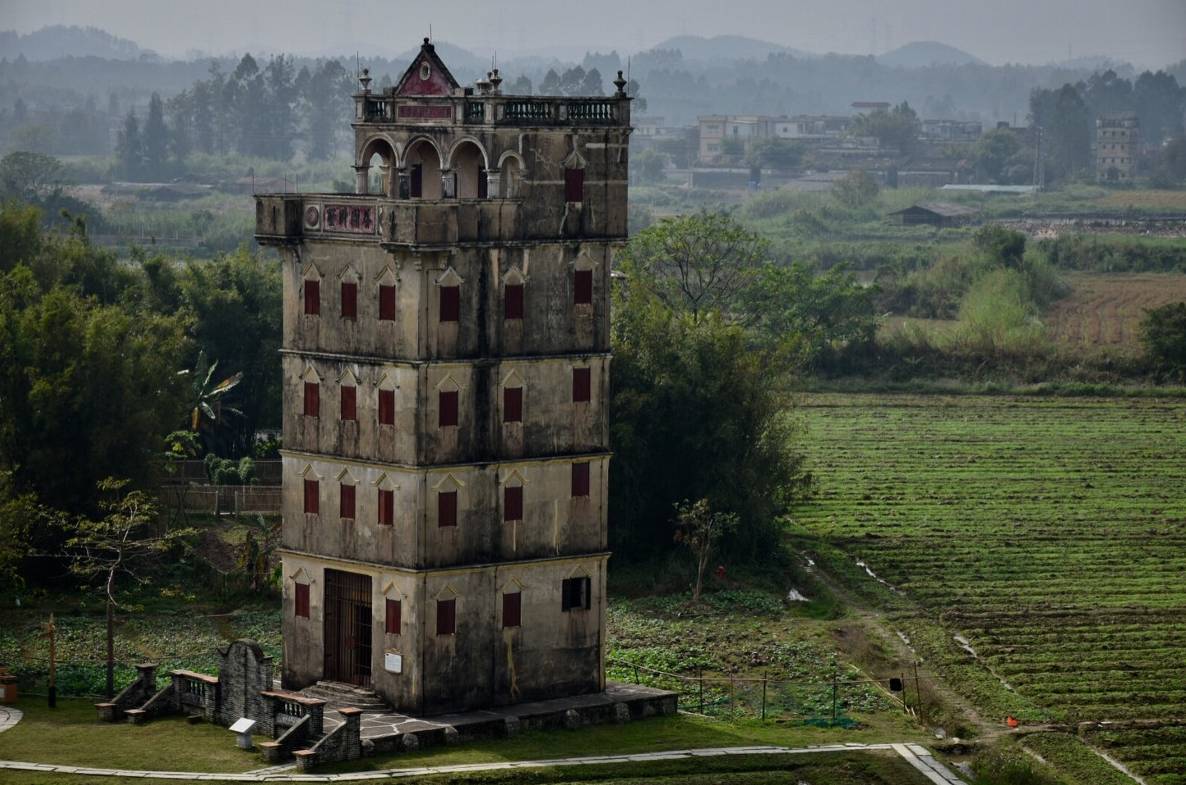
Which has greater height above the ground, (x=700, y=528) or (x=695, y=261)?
(x=695, y=261)

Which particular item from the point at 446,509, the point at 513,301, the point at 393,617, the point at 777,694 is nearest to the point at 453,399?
the point at 446,509

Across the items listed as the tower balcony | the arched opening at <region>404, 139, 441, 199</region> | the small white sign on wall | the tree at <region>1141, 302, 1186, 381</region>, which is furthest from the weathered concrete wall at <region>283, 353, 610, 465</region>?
the tree at <region>1141, 302, 1186, 381</region>

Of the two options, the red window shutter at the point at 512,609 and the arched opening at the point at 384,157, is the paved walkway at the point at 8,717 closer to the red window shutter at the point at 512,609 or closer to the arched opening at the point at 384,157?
the red window shutter at the point at 512,609

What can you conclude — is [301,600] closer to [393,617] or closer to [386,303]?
[393,617]

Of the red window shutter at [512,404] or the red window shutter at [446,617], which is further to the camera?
the red window shutter at [512,404]

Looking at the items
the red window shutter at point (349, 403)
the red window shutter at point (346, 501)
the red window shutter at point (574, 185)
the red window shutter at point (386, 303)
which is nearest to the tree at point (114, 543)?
the red window shutter at point (346, 501)

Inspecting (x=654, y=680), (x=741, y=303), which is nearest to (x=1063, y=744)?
(x=654, y=680)
